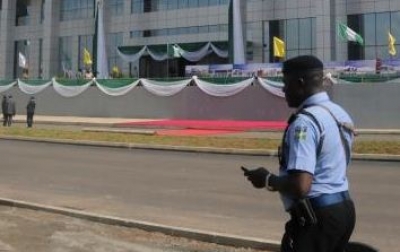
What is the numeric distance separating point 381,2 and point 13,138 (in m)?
39.3

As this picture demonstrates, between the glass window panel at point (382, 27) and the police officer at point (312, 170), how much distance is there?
54.7 metres

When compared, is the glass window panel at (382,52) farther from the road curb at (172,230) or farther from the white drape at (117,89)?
the road curb at (172,230)

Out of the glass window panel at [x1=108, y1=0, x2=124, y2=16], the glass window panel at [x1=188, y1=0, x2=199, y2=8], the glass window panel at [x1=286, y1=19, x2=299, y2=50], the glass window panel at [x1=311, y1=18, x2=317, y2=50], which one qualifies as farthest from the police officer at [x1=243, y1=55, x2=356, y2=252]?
the glass window panel at [x1=108, y1=0, x2=124, y2=16]

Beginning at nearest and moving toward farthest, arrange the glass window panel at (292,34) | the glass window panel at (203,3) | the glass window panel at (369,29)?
the glass window panel at (369,29) → the glass window panel at (292,34) → the glass window panel at (203,3)

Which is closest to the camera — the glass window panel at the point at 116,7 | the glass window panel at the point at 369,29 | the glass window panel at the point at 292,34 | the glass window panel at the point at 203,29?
the glass window panel at the point at 369,29

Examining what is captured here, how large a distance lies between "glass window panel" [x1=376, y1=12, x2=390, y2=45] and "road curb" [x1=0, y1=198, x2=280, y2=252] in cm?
4974

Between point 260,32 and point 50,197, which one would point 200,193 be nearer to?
point 50,197

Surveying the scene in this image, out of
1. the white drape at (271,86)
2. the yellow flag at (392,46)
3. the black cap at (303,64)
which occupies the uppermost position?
the yellow flag at (392,46)

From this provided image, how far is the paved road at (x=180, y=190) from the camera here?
9.22 m

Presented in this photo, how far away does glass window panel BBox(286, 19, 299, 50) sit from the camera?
60250 millimetres

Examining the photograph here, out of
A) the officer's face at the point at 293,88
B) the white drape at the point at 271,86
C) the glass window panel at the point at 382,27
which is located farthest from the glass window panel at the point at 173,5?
the officer's face at the point at 293,88

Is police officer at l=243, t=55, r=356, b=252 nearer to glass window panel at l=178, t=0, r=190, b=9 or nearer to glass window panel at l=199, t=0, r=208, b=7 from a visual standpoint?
glass window panel at l=199, t=0, r=208, b=7

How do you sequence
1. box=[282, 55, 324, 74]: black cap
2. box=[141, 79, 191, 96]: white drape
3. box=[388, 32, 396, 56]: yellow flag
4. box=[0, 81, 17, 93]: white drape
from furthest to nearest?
box=[0, 81, 17, 93]: white drape → box=[388, 32, 396, 56]: yellow flag → box=[141, 79, 191, 96]: white drape → box=[282, 55, 324, 74]: black cap

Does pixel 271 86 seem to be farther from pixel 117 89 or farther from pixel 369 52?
pixel 369 52
